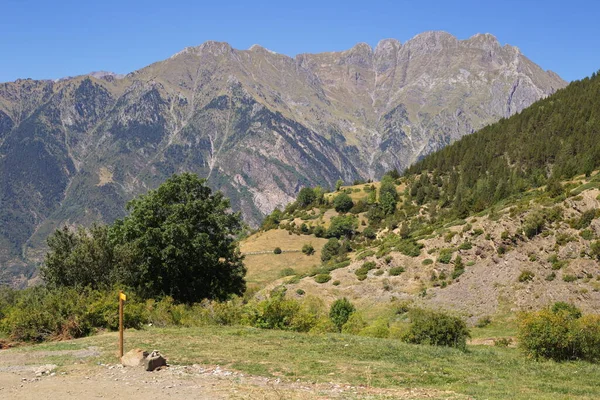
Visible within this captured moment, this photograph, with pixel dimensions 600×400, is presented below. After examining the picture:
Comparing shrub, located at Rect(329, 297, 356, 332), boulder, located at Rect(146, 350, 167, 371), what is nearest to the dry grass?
shrub, located at Rect(329, 297, 356, 332)

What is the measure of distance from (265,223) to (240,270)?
302ft

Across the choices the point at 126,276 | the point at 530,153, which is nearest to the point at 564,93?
the point at 530,153

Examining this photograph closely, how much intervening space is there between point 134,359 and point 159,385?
2790 mm

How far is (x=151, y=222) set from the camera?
37.2 m

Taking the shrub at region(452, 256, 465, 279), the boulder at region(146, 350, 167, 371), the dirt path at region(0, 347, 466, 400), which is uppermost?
Answer: the shrub at region(452, 256, 465, 279)

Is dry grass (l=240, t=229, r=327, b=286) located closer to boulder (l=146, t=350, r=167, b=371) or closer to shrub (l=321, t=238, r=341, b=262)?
shrub (l=321, t=238, r=341, b=262)

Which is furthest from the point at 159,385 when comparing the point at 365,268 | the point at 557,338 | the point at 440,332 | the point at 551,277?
the point at 365,268

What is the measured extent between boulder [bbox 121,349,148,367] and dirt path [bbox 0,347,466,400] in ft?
0.83

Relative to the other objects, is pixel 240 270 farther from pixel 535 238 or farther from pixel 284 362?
pixel 535 238

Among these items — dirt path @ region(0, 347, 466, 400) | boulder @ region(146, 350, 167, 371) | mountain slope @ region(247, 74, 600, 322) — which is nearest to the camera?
dirt path @ region(0, 347, 466, 400)

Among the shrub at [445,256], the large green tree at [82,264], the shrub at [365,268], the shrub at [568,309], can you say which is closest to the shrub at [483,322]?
the shrub at [568,309]

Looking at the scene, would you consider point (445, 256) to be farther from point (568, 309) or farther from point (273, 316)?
point (273, 316)

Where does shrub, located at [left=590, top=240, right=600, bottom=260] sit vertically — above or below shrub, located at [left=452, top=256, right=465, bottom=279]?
above

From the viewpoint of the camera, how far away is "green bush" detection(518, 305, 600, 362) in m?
21.8
